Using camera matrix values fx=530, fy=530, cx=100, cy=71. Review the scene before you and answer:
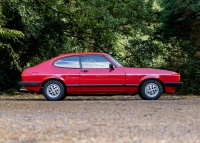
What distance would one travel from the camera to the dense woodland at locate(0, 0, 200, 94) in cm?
2106

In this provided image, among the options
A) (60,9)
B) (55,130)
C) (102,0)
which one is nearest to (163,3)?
(102,0)

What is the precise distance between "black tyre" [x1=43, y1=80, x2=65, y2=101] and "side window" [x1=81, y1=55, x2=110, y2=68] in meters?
0.96

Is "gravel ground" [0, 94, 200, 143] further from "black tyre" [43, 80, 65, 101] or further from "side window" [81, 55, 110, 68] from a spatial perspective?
"side window" [81, 55, 110, 68]

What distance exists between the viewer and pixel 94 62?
52.0 feet

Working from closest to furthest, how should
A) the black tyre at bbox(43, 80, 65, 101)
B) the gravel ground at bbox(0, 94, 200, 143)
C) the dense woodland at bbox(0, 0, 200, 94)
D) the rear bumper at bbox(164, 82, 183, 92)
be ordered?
the gravel ground at bbox(0, 94, 200, 143)
the black tyre at bbox(43, 80, 65, 101)
the rear bumper at bbox(164, 82, 183, 92)
the dense woodland at bbox(0, 0, 200, 94)

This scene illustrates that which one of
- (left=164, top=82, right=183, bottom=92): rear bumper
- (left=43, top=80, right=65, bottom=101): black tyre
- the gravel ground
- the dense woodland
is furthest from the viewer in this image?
the dense woodland

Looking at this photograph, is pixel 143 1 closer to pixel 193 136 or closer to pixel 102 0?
pixel 102 0

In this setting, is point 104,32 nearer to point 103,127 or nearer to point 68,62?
point 68,62

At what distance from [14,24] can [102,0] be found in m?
3.73

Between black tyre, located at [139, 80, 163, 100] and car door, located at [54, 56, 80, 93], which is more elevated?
car door, located at [54, 56, 80, 93]

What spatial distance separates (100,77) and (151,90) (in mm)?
1558

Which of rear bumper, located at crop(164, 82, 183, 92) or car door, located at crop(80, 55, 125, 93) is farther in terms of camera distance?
rear bumper, located at crop(164, 82, 183, 92)

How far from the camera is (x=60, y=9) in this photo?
896 inches

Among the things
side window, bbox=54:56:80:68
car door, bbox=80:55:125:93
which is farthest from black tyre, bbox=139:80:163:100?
side window, bbox=54:56:80:68
